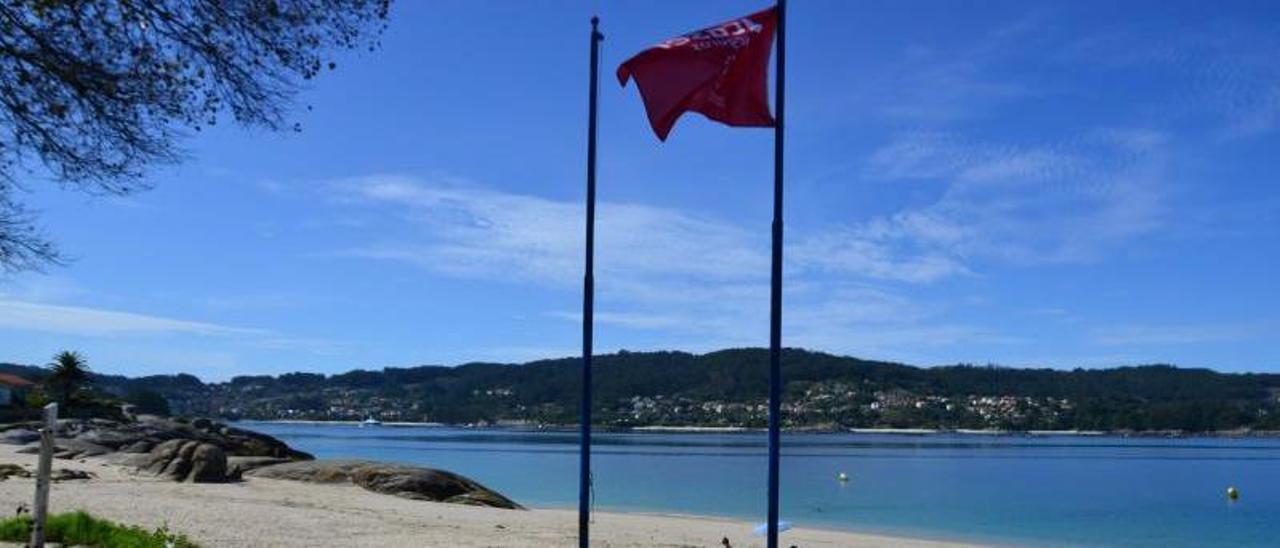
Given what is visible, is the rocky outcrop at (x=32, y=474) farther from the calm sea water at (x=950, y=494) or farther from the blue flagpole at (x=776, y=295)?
the calm sea water at (x=950, y=494)

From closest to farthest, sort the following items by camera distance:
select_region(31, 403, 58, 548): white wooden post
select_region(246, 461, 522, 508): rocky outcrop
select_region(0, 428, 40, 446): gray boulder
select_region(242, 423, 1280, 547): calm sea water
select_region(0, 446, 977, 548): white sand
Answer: select_region(31, 403, 58, 548): white wooden post
select_region(0, 446, 977, 548): white sand
select_region(246, 461, 522, 508): rocky outcrop
select_region(242, 423, 1280, 547): calm sea water
select_region(0, 428, 40, 446): gray boulder

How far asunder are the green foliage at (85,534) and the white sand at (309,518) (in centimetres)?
143

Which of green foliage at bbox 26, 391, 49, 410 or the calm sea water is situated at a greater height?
green foliage at bbox 26, 391, 49, 410

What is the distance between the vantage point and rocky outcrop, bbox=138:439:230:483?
34.4 meters

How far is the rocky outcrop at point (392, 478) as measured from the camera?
35875 millimetres

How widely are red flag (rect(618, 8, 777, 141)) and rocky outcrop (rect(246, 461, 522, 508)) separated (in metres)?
24.3

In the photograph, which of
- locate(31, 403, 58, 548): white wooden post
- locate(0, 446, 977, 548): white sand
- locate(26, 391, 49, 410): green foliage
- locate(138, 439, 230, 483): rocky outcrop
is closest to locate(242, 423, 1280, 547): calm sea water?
locate(0, 446, 977, 548): white sand

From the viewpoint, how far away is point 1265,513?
6209 cm

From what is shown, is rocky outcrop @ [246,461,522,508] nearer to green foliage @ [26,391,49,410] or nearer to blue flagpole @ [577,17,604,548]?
blue flagpole @ [577,17,604,548]

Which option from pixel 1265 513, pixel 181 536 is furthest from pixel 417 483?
pixel 1265 513

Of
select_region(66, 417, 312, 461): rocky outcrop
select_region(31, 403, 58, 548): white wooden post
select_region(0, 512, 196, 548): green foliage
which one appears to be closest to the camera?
select_region(31, 403, 58, 548): white wooden post

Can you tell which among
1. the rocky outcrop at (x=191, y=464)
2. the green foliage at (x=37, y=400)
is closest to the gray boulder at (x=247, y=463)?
the rocky outcrop at (x=191, y=464)

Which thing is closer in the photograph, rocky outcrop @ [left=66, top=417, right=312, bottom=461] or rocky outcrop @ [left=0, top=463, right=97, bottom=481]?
rocky outcrop @ [left=0, top=463, right=97, bottom=481]

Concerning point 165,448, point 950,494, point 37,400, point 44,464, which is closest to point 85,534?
point 44,464
